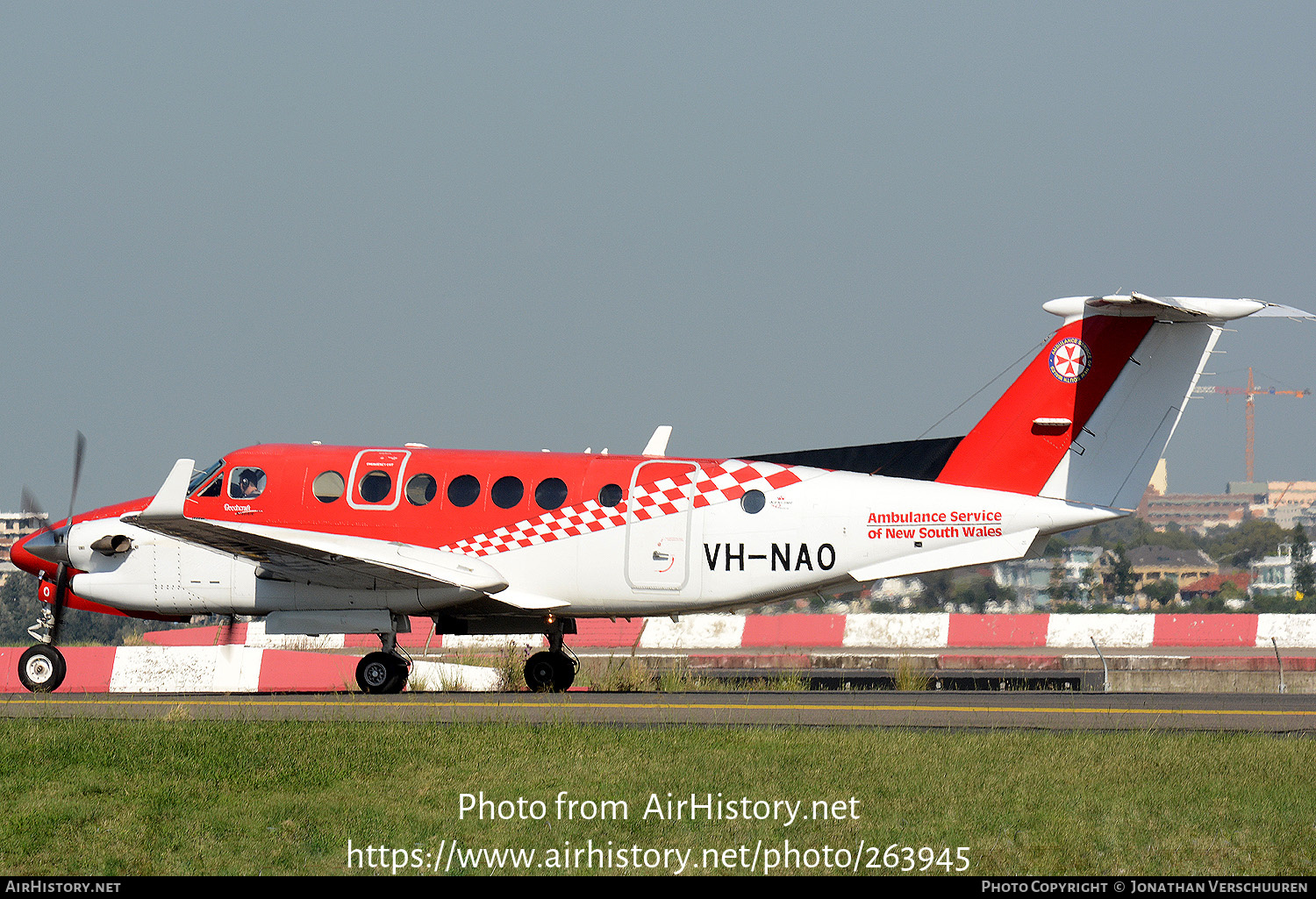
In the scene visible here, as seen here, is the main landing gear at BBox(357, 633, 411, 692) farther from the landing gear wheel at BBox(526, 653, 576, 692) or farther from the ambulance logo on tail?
the ambulance logo on tail

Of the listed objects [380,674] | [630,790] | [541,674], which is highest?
[380,674]

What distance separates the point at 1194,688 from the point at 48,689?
17.8 metres

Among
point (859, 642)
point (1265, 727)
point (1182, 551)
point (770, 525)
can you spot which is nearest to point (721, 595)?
point (770, 525)

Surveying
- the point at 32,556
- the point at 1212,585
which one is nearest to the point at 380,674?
the point at 32,556

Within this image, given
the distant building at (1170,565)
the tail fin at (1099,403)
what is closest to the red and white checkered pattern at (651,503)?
the tail fin at (1099,403)

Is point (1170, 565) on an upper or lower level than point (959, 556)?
lower

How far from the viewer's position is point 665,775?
1116cm

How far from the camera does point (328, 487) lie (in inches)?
771

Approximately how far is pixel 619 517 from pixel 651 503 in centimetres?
49

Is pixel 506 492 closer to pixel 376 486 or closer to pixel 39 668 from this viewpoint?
pixel 376 486

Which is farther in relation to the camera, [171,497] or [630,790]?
[171,497]

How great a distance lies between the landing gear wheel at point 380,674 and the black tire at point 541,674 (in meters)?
2.11

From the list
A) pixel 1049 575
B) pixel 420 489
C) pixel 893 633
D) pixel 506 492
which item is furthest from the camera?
pixel 1049 575

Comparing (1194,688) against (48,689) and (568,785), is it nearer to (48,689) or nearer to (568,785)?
(568,785)
